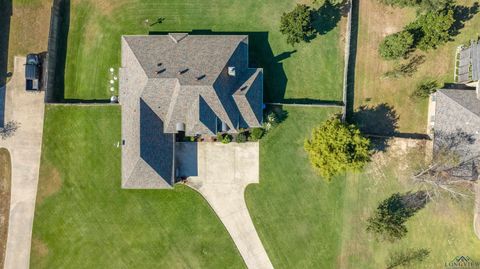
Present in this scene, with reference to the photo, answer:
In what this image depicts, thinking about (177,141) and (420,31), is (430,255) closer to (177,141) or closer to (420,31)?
(420,31)

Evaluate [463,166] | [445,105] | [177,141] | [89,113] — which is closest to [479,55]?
[445,105]

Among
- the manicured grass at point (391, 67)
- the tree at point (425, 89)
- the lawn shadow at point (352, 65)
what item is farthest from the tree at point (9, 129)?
the tree at point (425, 89)

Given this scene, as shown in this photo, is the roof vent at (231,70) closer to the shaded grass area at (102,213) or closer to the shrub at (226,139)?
the shrub at (226,139)

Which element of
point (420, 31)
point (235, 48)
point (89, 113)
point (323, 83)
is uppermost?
point (420, 31)

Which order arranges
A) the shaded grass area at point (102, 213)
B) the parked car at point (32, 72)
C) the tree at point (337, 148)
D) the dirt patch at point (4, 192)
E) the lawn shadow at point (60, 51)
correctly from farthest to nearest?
1. the dirt patch at point (4, 192)
2. the lawn shadow at point (60, 51)
3. the shaded grass area at point (102, 213)
4. the parked car at point (32, 72)
5. the tree at point (337, 148)

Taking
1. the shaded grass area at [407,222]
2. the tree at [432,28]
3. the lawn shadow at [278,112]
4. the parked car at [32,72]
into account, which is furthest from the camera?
the shaded grass area at [407,222]

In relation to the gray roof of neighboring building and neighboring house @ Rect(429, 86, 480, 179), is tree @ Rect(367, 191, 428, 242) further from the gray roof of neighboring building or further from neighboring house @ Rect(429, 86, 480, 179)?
the gray roof of neighboring building

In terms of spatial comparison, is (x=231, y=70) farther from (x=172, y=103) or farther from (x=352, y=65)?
(x=352, y=65)
